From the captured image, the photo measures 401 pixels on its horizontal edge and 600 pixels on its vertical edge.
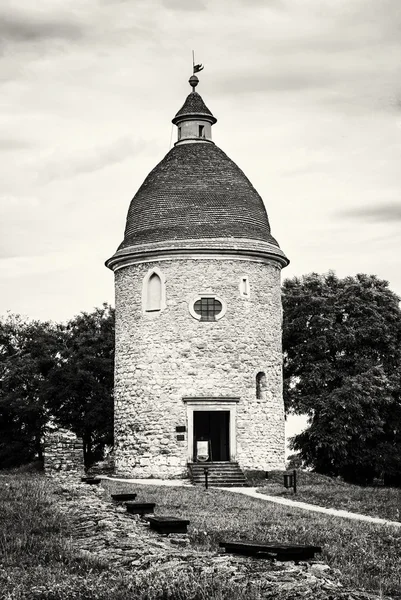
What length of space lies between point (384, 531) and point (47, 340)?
31.4 metres

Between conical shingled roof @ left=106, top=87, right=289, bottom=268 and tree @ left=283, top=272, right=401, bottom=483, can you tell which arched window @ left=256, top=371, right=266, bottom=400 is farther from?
conical shingled roof @ left=106, top=87, right=289, bottom=268

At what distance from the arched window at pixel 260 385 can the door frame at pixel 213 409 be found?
117 cm

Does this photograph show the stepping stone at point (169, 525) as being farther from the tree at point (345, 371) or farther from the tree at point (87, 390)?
the tree at point (87, 390)

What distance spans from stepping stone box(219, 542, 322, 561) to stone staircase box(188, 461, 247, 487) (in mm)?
21719

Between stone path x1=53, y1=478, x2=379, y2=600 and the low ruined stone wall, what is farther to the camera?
the low ruined stone wall

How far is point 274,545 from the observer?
10219 mm

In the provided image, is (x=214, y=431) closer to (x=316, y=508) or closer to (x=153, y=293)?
(x=153, y=293)

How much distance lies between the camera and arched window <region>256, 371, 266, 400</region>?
1422 inches

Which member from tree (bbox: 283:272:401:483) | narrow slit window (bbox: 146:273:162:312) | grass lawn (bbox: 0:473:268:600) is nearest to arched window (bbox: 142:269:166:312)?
narrow slit window (bbox: 146:273:162:312)

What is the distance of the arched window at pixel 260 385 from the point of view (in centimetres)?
3612

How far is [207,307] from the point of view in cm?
3588

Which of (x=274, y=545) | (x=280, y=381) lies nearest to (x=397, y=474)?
(x=280, y=381)

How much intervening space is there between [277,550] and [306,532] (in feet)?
18.7

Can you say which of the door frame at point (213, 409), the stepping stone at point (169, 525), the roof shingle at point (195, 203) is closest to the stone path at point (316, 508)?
the door frame at point (213, 409)
